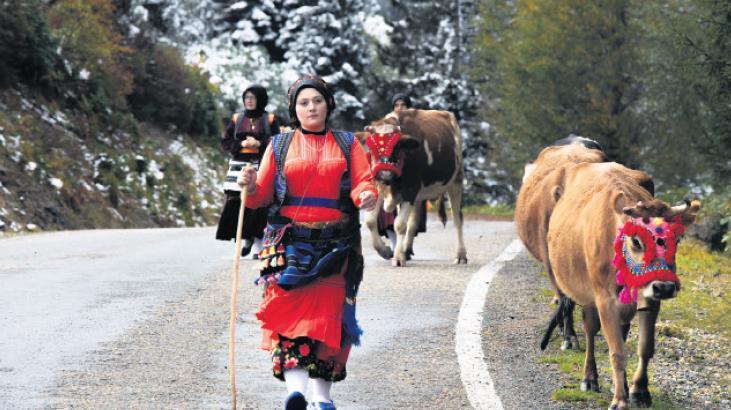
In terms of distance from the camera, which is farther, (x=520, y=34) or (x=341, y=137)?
(x=520, y=34)

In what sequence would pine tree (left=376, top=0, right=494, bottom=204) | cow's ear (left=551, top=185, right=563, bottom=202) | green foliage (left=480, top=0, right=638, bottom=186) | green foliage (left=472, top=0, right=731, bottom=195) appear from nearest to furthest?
cow's ear (left=551, top=185, right=563, bottom=202) < green foliage (left=472, top=0, right=731, bottom=195) < green foliage (left=480, top=0, right=638, bottom=186) < pine tree (left=376, top=0, right=494, bottom=204)

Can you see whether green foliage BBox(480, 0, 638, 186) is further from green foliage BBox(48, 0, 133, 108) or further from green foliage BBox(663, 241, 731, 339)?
green foliage BBox(663, 241, 731, 339)

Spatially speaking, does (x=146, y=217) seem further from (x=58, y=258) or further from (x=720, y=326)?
(x=720, y=326)

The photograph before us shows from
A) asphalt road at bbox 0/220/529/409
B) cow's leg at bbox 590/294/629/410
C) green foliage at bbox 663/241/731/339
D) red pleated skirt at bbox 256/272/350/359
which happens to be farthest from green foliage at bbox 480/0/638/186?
red pleated skirt at bbox 256/272/350/359

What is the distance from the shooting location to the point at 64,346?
369 inches

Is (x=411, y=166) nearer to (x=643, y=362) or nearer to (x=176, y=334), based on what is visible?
(x=176, y=334)

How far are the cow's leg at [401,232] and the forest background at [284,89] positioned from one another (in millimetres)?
3832

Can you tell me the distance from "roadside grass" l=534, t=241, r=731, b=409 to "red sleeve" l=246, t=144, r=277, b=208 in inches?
84.9

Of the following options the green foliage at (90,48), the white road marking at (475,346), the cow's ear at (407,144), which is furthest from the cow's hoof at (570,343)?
the green foliage at (90,48)

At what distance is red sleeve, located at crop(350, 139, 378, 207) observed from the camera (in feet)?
22.2

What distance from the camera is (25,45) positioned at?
104ft

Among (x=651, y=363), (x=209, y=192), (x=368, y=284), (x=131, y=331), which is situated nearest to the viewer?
(x=651, y=363)

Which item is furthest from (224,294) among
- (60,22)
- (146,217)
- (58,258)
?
(60,22)

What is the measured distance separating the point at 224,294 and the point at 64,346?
10.5 ft
